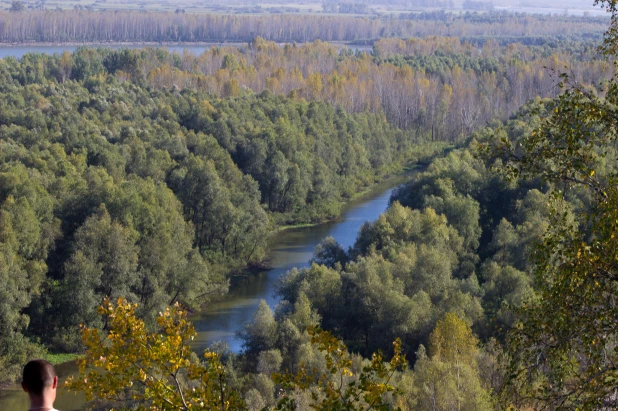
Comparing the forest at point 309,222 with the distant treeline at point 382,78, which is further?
the distant treeline at point 382,78

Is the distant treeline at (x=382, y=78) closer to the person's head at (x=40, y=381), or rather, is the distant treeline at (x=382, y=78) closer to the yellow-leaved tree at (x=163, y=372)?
the yellow-leaved tree at (x=163, y=372)

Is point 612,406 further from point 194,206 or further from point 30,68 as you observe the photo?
point 30,68

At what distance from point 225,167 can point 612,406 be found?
30366 millimetres

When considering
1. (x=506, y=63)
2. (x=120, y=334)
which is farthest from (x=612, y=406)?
(x=506, y=63)

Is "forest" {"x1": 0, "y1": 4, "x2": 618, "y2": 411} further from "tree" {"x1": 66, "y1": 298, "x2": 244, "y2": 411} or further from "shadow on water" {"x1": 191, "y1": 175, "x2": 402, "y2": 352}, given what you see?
"shadow on water" {"x1": 191, "y1": 175, "x2": 402, "y2": 352}

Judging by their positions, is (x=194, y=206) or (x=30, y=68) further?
(x=30, y=68)

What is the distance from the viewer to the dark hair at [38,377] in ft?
12.9

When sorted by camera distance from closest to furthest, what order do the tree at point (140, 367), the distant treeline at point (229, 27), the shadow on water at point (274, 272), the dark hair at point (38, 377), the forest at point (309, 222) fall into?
the dark hair at point (38, 377)
the tree at point (140, 367)
the forest at point (309, 222)
the shadow on water at point (274, 272)
the distant treeline at point (229, 27)

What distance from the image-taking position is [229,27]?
107 metres

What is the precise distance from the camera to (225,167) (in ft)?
116

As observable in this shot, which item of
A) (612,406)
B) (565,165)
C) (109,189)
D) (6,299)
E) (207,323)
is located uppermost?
(565,165)

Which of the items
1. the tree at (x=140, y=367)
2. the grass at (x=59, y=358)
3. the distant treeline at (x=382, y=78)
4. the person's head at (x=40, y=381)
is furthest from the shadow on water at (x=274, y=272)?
the person's head at (x=40, y=381)

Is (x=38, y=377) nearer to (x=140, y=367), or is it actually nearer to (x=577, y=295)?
(x=140, y=367)

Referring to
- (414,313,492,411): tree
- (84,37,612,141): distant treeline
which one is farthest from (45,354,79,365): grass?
(84,37,612,141): distant treeline
